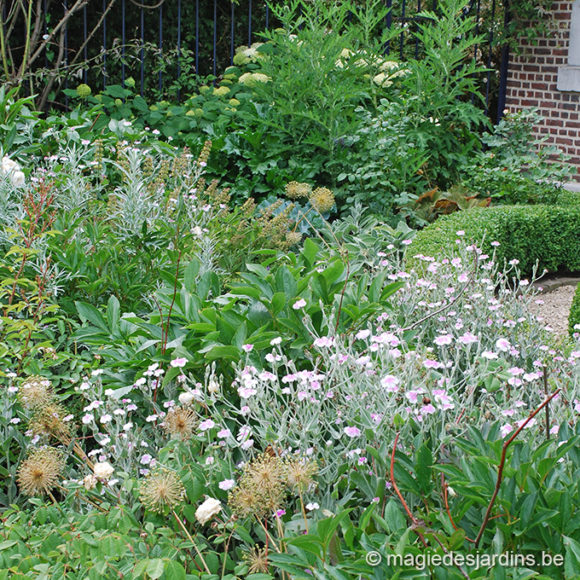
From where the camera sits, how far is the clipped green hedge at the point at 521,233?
538cm

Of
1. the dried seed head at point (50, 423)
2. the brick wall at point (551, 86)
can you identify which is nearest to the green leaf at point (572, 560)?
the dried seed head at point (50, 423)

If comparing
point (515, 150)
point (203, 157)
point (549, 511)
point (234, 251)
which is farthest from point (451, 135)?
point (549, 511)

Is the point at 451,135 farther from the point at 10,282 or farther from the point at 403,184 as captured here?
the point at 10,282

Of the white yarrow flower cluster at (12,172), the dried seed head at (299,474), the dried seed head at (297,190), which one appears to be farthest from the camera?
the dried seed head at (297,190)

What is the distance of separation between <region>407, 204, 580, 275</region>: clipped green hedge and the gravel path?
0.28 meters

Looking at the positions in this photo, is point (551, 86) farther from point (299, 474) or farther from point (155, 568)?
point (155, 568)

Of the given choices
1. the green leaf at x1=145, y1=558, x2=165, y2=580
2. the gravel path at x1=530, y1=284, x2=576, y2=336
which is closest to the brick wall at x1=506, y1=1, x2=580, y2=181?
the gravel path at x1=530, y1=284, x2=576, y2=336

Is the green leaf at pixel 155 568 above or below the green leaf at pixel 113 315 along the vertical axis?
below

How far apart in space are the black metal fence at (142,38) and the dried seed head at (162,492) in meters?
6.31

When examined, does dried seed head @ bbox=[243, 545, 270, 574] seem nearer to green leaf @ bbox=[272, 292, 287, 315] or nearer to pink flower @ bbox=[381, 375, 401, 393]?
pink flower @ bbox=[381, 375, 401, 393]

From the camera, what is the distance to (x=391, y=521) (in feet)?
5.65

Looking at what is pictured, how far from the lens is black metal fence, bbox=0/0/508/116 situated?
308 inches

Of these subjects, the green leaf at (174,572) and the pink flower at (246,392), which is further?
the pink flower at (246,392)

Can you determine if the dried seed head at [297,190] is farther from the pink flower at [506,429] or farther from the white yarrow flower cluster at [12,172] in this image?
the pink flower at [506,429]
